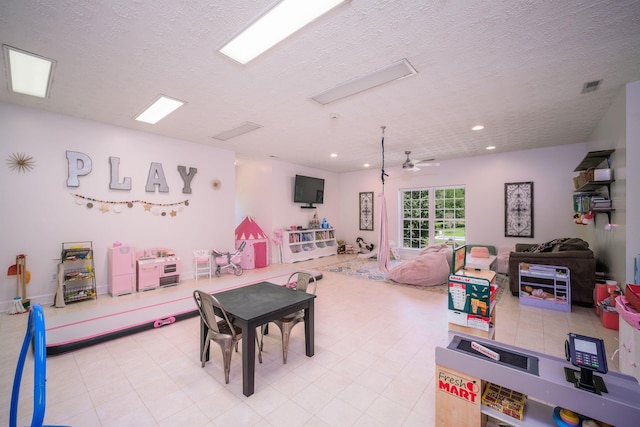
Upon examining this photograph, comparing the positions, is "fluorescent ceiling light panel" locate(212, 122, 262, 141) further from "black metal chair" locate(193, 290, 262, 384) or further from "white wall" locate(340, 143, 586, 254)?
"white wall" locate(340, 143, 586, 254)

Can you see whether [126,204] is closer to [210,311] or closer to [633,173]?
[210,311]

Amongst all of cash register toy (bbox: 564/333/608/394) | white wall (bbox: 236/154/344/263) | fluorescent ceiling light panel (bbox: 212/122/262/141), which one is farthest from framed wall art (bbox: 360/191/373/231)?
cash register toy (bbox: 564/333/608/394)

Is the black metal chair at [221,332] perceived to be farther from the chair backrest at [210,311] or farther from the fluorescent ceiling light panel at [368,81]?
the fluorescent ceiling light panel at [368,81]

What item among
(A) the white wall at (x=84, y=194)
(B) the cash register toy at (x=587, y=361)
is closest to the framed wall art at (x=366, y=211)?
(A) the white wall at (x=84, y=194)

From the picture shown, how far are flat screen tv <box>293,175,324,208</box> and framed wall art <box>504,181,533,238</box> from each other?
506 cm

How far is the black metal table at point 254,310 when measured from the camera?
2.13 meters

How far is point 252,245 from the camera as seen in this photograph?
266 inches

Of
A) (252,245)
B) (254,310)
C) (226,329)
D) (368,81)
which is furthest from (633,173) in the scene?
(252,245)

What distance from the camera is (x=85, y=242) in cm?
439

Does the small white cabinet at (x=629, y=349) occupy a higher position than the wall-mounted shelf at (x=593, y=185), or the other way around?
the wall-mounted shelf at (x=593, y=185)

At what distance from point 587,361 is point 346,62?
2797 millimetres

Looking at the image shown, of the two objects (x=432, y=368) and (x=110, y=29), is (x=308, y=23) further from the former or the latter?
(x=432, y=368)

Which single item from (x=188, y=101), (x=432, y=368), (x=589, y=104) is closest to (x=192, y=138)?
(x=188, y=101)

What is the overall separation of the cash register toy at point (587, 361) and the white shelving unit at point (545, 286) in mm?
3431
